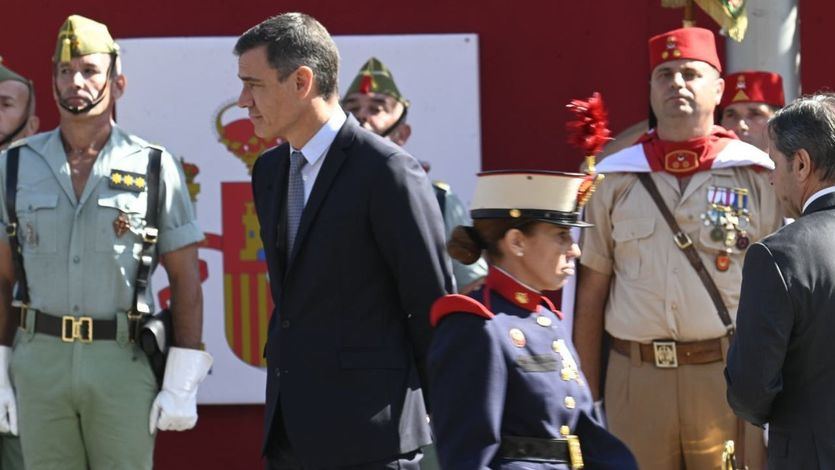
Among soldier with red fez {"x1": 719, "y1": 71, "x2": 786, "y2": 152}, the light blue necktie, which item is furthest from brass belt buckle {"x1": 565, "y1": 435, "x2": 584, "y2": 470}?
soldier with red fez {"x1": 719, "y1": 71, "x2": 786, "y2": 152}

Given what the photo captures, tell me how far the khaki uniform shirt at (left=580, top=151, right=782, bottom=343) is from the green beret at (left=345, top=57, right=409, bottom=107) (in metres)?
1.24

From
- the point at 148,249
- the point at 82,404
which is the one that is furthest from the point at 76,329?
the point at 148,249

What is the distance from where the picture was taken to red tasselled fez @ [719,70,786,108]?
242 inches

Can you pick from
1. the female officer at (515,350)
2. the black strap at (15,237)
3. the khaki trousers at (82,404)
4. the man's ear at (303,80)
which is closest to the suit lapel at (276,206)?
the man's ear at (303,80)

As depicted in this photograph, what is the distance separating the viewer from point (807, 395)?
386cm

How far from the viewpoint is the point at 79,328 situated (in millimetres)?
5418

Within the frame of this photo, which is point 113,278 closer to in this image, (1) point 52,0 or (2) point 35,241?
(2) point 35,241

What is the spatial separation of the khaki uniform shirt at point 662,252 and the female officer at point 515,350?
5.85 feet

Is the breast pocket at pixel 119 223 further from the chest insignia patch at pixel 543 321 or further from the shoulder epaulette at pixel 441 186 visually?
the chest insignia patch at pixel 543 321

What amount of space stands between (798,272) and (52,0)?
416 cm

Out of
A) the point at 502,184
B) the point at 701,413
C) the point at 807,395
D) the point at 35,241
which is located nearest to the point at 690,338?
the point at 701,413

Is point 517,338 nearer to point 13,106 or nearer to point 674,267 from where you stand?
point 674,267

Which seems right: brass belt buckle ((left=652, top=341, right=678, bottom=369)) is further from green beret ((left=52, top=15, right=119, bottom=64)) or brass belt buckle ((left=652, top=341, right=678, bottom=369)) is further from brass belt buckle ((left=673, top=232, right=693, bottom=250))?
green beret ((left=52, top=15, right=119, bottom=64))

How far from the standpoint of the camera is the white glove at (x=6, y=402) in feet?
18.3
